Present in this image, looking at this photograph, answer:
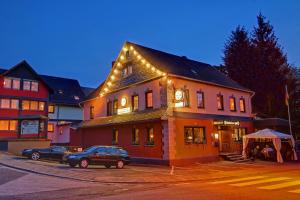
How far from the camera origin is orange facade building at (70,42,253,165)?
23.2 metres

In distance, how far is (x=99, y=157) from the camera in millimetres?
20344

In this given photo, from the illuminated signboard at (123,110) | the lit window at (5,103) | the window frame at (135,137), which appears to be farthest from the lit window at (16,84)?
the window frame at (135,137)

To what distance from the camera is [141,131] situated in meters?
25.2

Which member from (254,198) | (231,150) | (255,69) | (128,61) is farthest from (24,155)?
(255,69)

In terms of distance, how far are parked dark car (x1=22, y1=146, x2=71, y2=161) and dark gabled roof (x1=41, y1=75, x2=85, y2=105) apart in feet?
78.7

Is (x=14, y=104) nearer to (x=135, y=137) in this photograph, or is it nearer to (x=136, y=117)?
(x=135, y=137)

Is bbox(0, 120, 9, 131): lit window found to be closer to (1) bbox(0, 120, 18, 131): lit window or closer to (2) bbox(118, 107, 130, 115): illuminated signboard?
(1) bbox(0, 120, 18, 131): lit window

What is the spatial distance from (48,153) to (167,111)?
36.8 ft

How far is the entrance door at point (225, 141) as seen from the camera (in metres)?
27.4

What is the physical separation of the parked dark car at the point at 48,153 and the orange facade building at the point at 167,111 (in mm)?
4879

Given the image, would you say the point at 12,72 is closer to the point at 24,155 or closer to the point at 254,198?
the point at 24,155

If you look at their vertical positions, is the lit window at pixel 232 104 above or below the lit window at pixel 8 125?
above

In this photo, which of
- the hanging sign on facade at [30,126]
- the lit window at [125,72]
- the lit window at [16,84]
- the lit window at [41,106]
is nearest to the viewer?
the lit window at [125,72]

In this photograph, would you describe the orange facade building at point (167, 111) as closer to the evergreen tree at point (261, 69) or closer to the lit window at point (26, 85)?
Result: the evergreen tree at point (261, 69)
